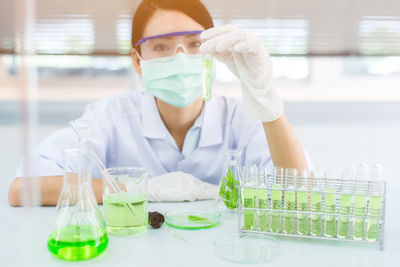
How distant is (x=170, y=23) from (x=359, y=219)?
1100 millimetres

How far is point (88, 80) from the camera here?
343cm

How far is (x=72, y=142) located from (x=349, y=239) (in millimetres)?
1166

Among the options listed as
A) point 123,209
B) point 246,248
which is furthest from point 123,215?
point 246,248

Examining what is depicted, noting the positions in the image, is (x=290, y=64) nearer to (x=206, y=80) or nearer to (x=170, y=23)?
(x=170, y=23)

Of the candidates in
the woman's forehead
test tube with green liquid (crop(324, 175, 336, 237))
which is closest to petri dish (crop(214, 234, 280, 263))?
test tube with green liquid (crop(324, 175, 336, 237))

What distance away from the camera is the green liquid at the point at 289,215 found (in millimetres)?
1002

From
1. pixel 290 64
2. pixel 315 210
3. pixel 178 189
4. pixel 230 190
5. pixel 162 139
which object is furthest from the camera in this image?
pixel 290 64

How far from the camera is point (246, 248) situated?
0.96 m

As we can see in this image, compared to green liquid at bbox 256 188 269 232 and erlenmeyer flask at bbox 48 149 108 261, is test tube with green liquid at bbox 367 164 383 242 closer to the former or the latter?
green liquid at bbox 256 188 269 232

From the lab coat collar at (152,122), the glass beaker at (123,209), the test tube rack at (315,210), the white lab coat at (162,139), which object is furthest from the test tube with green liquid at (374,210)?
the lab coat collar at (152,122)

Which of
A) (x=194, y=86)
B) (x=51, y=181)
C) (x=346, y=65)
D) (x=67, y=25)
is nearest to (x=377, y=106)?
(x=346, y=65)

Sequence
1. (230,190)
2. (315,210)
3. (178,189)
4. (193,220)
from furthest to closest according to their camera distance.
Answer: (178,189) < (230,190) < (193,220) < (315,210)

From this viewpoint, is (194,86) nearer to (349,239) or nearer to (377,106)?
(349,239)

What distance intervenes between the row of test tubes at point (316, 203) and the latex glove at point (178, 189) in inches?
13.9
